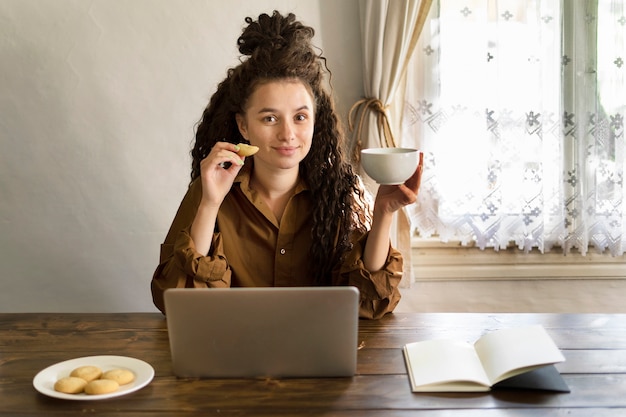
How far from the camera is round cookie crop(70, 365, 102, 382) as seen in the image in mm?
1432

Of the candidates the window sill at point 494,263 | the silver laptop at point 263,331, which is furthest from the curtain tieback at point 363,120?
the silver laptop at point 263,331

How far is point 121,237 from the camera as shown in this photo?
2.87 metres

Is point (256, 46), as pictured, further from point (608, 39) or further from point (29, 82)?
point (608, 39)

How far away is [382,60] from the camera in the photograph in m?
2.77

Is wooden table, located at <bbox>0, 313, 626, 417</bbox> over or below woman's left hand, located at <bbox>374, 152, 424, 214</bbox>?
below

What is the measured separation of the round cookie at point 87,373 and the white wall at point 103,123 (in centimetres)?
144

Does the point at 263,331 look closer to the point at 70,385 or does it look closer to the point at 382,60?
the point at 70,385

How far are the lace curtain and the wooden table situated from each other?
1104mm

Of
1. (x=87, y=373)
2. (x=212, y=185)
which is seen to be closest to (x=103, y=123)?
(x=212, y=185)

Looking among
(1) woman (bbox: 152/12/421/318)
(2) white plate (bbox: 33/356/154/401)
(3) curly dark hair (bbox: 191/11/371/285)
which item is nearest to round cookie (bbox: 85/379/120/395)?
(2) white plate (bbox: 33/356/154/401)

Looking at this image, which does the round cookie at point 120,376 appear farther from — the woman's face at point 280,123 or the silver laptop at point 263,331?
the woman's face at point 280,123

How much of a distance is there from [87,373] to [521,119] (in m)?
1.97

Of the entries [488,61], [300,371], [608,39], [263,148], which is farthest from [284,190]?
[608,39]

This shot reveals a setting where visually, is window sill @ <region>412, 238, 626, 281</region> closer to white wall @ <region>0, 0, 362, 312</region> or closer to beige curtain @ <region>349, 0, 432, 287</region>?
beige curtain @ <region>349, 0, 432, 287</region>
